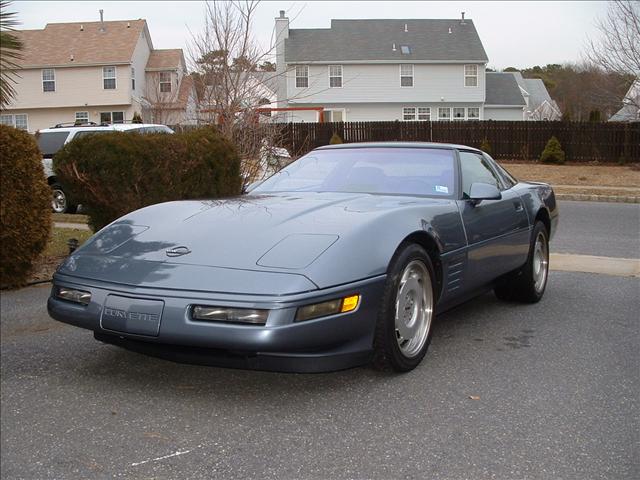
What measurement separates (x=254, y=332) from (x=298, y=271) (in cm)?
39

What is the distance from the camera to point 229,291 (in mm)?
3422

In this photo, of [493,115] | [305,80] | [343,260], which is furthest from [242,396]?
[493,115]

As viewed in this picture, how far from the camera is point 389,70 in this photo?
4209 centimetres

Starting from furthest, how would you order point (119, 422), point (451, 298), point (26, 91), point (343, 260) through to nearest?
1. point (26, 91)
2. point (451, 298)
3. point (343, 260)
4. point (119, 422)

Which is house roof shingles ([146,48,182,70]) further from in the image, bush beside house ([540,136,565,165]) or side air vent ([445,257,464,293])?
side air vent ([445,257,464,293])

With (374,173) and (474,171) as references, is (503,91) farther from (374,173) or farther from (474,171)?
(374,173)

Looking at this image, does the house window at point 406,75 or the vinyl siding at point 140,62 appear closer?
the vinyl siding at point 140,62

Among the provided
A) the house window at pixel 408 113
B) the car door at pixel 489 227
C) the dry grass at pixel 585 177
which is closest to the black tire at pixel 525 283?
the car door at pixel 489 227

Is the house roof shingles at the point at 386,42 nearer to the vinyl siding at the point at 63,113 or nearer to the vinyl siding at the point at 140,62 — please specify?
the vinyl siding at the point at 140,62

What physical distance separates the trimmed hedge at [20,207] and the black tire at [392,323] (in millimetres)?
3677

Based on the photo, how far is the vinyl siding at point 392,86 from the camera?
41781 millimetres

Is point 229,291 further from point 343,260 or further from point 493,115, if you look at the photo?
point 493,115

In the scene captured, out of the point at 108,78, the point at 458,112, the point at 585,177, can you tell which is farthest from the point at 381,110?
the point at 585,177

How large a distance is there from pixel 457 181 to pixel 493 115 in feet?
143
